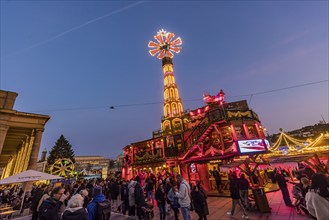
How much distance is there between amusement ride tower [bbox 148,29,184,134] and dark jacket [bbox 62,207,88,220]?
3013cm

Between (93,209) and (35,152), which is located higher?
(35,152)

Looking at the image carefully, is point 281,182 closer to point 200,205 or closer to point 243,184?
point 243,184

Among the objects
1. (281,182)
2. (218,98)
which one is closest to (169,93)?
(218,98)

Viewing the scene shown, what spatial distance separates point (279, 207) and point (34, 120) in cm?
2501

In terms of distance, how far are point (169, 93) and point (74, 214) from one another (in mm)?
40315

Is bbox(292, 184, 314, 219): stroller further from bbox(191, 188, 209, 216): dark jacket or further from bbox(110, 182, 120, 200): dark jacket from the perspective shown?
bbox(110, 182, 120, 200): dark jacket

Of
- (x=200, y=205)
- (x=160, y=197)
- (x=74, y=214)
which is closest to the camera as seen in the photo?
(x=74, y=214)

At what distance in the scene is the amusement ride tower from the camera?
37.8 meters

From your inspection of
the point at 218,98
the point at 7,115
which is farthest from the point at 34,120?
the point at 218,98

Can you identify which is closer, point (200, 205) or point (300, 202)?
point (200, 205)

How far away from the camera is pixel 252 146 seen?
16484mm

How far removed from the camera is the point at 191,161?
18859 mm

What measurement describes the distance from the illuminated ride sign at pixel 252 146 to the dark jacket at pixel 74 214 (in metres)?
15.8

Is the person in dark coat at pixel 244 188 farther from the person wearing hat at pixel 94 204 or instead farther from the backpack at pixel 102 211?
the person wearing hat at pixel 94 204
